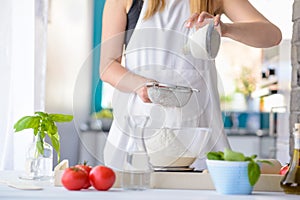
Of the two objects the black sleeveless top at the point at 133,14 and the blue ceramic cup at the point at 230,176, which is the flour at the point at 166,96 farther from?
the black sleeveless top at the point at 133,14

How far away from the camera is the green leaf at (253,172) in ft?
4.49

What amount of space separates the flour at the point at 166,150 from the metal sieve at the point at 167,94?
2.9 inches

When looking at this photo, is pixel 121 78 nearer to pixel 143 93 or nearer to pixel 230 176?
pixel 143 93

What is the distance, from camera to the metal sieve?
1.60 meters

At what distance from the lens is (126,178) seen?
1458mm

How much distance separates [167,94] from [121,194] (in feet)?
1.07

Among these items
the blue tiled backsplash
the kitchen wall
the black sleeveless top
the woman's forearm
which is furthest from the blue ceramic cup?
the blue tiled backsplash

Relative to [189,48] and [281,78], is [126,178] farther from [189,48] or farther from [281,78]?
[281,78]

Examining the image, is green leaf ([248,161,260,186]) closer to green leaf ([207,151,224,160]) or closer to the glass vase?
green leaf ([207,151,224,160])

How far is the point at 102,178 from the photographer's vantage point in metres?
1.42

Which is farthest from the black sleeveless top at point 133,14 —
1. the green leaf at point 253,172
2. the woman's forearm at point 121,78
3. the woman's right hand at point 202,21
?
the green leaf at point 253,172

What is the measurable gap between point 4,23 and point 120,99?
1.08 metres

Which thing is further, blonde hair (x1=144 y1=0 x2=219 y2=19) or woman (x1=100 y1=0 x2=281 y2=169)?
blonde hair (x1=144 y1=0 x2=219 y2=19)

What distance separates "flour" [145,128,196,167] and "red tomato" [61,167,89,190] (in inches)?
8.4
